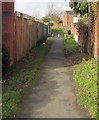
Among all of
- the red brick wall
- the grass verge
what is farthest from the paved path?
the red brick wall

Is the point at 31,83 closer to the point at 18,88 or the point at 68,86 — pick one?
the point at 18,88

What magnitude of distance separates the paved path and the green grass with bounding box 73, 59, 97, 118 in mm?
197

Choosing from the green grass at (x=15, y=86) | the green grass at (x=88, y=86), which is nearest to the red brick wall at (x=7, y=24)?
the green grass at (x=15, y=86)

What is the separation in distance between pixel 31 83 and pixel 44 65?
353 centimetres

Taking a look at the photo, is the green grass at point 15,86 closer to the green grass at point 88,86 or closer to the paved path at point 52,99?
the paved path at point 52,99

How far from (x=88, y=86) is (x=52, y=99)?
4.18 ft

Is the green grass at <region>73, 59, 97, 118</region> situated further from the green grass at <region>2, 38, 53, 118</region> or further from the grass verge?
the green grass at <region>2, 38, 53, 118</region>

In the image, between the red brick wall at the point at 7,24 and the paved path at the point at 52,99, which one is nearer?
the paved path at the point at 52,99

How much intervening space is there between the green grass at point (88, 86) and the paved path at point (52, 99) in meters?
0.20

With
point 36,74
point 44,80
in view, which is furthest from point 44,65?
point 44,80

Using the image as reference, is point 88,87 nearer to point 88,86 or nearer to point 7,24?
point 88,86

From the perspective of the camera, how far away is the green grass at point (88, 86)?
6.47 metres

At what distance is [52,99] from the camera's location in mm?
7109

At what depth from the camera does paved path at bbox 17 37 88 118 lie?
20.0 feet
